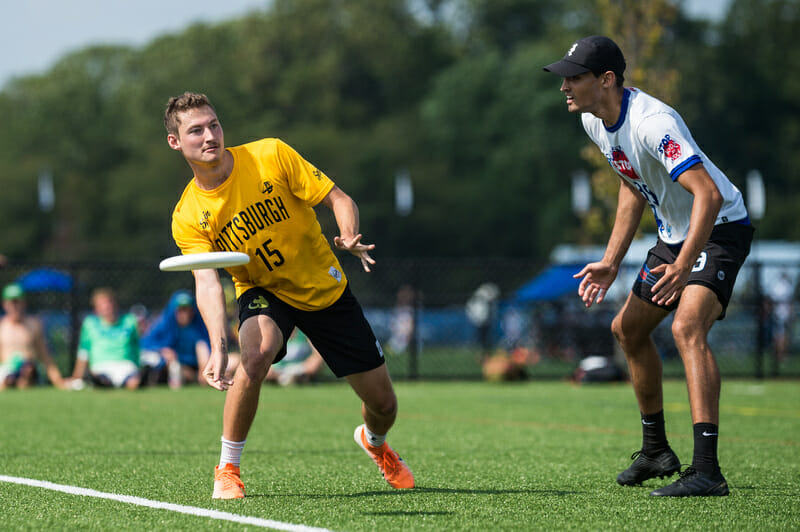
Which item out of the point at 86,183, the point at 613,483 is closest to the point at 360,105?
the point at 86,183

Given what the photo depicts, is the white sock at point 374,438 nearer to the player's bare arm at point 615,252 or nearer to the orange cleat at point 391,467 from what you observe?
the orange cleat at point 391,467

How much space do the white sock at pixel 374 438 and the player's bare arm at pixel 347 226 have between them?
3.66ft

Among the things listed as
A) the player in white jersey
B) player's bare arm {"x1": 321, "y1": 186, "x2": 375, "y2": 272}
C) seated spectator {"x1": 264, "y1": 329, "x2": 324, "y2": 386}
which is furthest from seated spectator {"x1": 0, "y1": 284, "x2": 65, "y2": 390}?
the player in white jersey

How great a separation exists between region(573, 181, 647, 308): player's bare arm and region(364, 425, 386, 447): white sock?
131 centimetres

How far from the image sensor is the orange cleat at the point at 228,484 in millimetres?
5109

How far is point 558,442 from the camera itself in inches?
320

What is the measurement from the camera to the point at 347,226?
4.92m

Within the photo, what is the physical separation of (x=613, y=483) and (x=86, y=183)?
59.6 m

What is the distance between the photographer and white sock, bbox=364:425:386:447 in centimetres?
570

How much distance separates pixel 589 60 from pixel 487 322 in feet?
48.7

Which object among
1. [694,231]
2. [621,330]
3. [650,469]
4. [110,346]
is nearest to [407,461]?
[650,469]

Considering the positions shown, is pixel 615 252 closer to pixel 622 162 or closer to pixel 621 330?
pixel 621 330

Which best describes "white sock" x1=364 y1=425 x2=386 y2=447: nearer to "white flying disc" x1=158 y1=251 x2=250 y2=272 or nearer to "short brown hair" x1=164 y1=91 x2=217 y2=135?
"white flying disc" x1=158 y1=251 x2=250 y2=272

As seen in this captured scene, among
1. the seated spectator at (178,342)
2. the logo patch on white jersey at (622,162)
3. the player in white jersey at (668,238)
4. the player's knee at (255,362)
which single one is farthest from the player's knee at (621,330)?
the seated spectator at (178,342)
